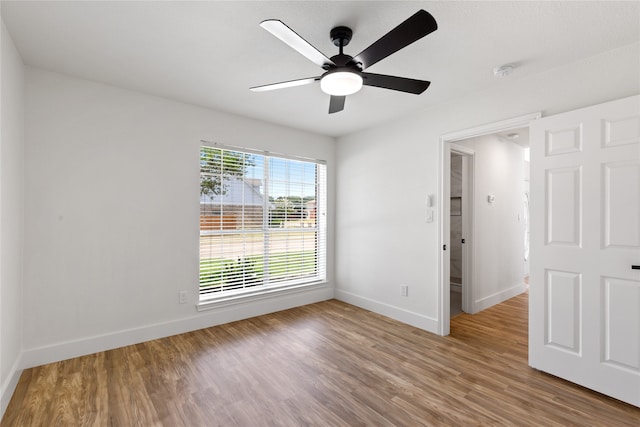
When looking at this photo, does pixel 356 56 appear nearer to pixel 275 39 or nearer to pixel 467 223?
pixel 275 39

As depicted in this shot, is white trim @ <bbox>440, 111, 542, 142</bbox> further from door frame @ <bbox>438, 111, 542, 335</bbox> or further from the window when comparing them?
the window

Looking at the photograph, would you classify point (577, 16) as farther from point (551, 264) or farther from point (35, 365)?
point (35, 365)

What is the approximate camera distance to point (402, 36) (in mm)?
1548

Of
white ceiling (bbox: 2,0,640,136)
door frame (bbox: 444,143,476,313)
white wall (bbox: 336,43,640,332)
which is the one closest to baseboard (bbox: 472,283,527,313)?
door frame (bbox: 444,143,476,313)

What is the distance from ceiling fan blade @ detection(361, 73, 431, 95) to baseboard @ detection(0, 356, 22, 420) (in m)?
3.25

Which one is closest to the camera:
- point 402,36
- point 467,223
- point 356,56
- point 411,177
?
point 402,36

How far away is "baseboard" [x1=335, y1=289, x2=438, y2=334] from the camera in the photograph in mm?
3358

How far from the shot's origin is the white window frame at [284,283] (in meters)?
3.53

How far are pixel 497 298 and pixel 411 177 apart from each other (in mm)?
2432

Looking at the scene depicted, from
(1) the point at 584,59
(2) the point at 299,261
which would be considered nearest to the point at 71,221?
(2) the point at 299,261

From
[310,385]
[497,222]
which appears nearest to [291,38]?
[310,385]

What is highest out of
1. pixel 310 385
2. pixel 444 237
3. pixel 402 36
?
pixel 402 36

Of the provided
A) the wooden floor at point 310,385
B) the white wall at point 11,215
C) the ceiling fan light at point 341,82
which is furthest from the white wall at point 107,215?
the ceiling fan light at point 341,82

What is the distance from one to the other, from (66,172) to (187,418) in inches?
93.9
